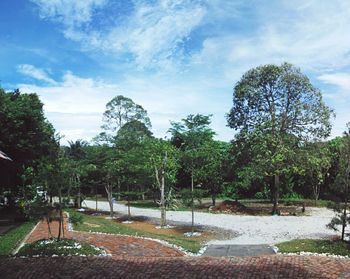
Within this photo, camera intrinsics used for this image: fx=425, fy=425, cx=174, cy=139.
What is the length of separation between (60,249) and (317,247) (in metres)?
7.97

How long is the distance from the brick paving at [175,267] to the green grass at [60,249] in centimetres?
81

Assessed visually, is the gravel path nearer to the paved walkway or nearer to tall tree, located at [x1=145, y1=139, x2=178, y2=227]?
tall tree, located at [x1=145, y1=139, x2=178, y2=227]

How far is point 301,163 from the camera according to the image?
2672 cm

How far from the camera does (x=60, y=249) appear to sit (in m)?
11.7

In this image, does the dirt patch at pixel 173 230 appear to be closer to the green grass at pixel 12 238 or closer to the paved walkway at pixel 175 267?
the green grass at pixel 12 238

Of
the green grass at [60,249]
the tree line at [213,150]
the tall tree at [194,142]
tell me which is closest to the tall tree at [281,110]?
the tree line at [213,150]

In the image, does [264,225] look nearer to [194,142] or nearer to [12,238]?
[194,142]

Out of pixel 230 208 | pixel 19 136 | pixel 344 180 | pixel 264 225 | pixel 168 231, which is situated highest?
pixel 19 136

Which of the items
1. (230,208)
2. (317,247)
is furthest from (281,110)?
(317,247)

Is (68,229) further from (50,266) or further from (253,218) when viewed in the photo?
(253,218)

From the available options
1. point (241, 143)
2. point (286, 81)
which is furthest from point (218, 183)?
point (286, 81)

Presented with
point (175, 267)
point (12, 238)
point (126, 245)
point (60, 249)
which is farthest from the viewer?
point (12, 238)

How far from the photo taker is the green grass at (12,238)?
13.2 metres

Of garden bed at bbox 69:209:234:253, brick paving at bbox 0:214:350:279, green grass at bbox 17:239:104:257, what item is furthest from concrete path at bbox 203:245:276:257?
green grass at bbox 17:239:104:257
